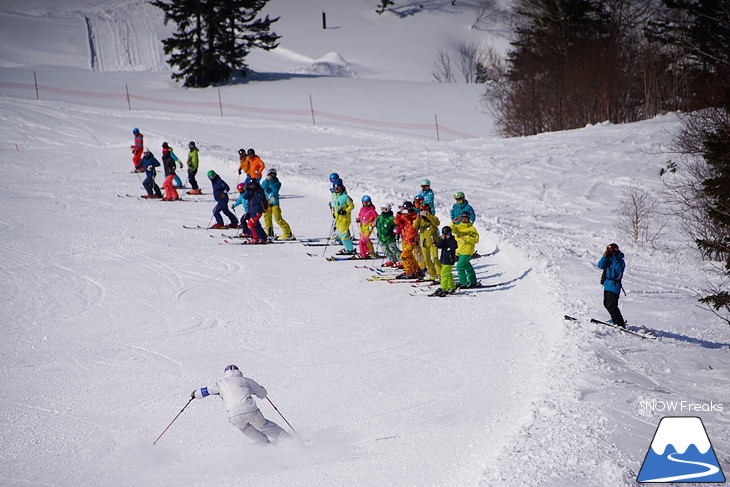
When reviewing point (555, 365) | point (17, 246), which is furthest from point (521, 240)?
point (17, 246)

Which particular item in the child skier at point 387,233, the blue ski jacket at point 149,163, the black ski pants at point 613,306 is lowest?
the black ski pants at point 613,306

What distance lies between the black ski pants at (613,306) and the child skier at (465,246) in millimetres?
2950

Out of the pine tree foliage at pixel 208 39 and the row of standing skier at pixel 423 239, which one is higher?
the pine tree foliage at pixel 208 39

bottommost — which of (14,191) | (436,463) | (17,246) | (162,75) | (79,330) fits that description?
(436,463)

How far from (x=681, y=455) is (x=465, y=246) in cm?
668

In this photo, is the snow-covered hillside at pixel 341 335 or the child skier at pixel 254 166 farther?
the child skier at pixel 254 166

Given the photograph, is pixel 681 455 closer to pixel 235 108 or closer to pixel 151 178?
pixel 151 178

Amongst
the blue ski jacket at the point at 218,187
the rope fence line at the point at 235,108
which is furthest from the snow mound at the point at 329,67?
the blue ski jacket at the point at 218,187

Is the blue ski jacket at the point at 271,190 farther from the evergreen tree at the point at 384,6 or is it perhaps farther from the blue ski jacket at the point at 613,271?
the evergreen tree at the point at 384,6

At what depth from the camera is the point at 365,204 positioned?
589 inches

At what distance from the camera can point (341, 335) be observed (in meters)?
11.5

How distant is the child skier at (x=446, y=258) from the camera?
1273cm

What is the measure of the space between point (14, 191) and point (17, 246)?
21.0 feet

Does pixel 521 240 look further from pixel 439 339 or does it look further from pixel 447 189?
pixel 447 189
